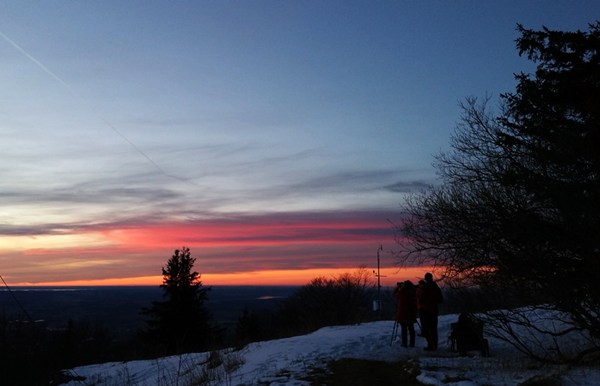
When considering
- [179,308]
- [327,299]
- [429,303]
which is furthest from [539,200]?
[327,299]

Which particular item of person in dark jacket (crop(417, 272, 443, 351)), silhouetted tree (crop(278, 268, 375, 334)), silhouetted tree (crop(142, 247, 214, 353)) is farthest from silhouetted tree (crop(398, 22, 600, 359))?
silhouetted tree (crop(278, 268, 375, 334))

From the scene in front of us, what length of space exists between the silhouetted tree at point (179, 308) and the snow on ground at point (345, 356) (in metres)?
27.6

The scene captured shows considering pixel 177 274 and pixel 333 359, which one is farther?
pixel 177 274

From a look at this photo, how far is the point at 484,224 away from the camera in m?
13.0

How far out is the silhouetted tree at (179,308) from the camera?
4972cm

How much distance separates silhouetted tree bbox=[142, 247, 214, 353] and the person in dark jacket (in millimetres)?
35499

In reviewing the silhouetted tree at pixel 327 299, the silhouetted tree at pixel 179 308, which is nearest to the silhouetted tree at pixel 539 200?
the silhouetted tree at pixel 179 308

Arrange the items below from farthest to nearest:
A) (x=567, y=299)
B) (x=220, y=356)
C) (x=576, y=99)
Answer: (x=220, y=356) → (x=576, y=99) → (x=567, y=299)

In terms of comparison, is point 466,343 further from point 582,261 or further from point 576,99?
point 576,99

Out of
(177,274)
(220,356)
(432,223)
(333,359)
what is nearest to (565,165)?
(432,223)

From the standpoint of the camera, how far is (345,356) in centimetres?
1568

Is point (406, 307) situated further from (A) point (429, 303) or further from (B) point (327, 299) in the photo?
(B) point (327, 299)

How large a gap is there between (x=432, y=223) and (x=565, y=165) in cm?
397

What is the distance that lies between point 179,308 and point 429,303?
3832 centimetres
